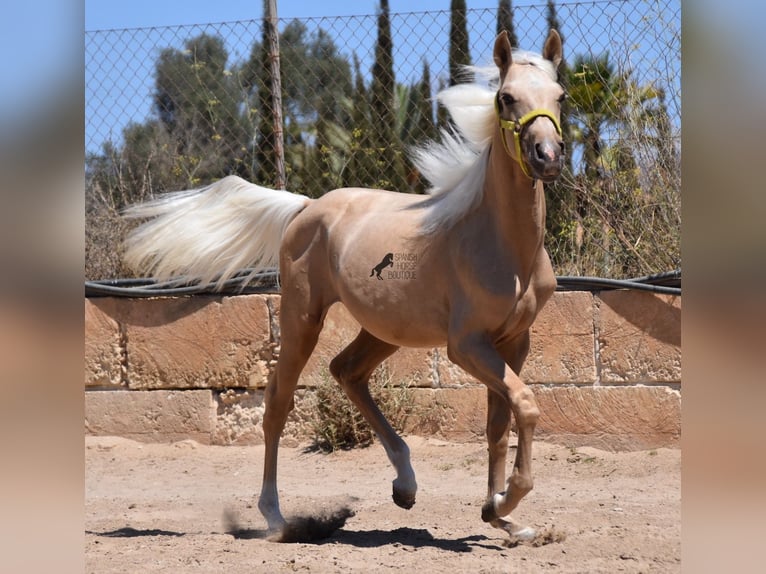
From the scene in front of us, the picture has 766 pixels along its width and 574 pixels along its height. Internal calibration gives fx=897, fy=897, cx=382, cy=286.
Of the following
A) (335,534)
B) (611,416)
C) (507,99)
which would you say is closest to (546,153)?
(507,99)

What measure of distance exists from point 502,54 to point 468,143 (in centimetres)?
75

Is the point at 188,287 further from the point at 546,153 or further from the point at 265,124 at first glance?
the point at 546,153

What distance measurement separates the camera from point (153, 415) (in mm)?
7535

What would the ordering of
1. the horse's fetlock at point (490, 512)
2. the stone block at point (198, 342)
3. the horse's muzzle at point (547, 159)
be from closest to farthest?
the horse's muzzle at point (547, 159) < the horse's fetlock at point (490, 512) < the stone block at point (198, 342)

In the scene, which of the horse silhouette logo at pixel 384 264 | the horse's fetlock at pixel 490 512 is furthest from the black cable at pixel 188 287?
the horse's fetlock at pixel 490 512

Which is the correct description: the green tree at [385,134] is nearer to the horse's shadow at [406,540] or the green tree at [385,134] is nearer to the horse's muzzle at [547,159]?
the horse's shadow at [406,540]

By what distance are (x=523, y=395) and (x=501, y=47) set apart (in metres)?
1.61

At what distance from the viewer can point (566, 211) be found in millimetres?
7320

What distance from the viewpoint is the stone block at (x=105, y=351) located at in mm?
7578

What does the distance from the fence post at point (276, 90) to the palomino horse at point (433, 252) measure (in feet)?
5.35

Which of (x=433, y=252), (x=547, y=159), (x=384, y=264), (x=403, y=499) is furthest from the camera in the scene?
(x=403, y=499)

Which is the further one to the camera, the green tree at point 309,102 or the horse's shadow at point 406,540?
the green tree at point 309,102

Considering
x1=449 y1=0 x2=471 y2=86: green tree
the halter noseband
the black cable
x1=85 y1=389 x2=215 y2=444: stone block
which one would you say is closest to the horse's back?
the halter noseband
